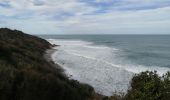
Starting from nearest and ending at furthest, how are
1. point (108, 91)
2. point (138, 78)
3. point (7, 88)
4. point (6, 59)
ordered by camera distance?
point (138, 78) < point (7, 88) < point (6, 59) < point (108, 91)

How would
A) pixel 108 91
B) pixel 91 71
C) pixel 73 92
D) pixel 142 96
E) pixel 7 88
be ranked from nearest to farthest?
pixel 142 96, pixel 7 88, pixel 73 92, pixel 108 91, pixel 91 71

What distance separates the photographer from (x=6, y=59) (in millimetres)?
16000

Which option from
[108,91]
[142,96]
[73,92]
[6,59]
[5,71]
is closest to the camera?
[142,96]

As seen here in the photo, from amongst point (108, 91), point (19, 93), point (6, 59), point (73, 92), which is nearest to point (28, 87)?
point (19, 93)

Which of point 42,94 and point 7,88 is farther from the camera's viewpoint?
point 42,94

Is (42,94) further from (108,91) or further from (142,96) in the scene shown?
(108,91)

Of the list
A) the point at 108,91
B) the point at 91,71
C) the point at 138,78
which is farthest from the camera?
the point at 91,71

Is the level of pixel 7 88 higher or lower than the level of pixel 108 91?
higher

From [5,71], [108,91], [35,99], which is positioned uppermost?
[5,71]

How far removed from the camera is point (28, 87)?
39.7 feet

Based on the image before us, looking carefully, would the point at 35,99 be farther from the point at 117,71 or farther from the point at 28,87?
the point at 117,71

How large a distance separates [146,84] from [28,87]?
5.85 meters

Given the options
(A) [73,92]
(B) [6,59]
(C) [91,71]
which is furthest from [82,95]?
(C) [91,71]

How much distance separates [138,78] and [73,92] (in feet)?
17.7
